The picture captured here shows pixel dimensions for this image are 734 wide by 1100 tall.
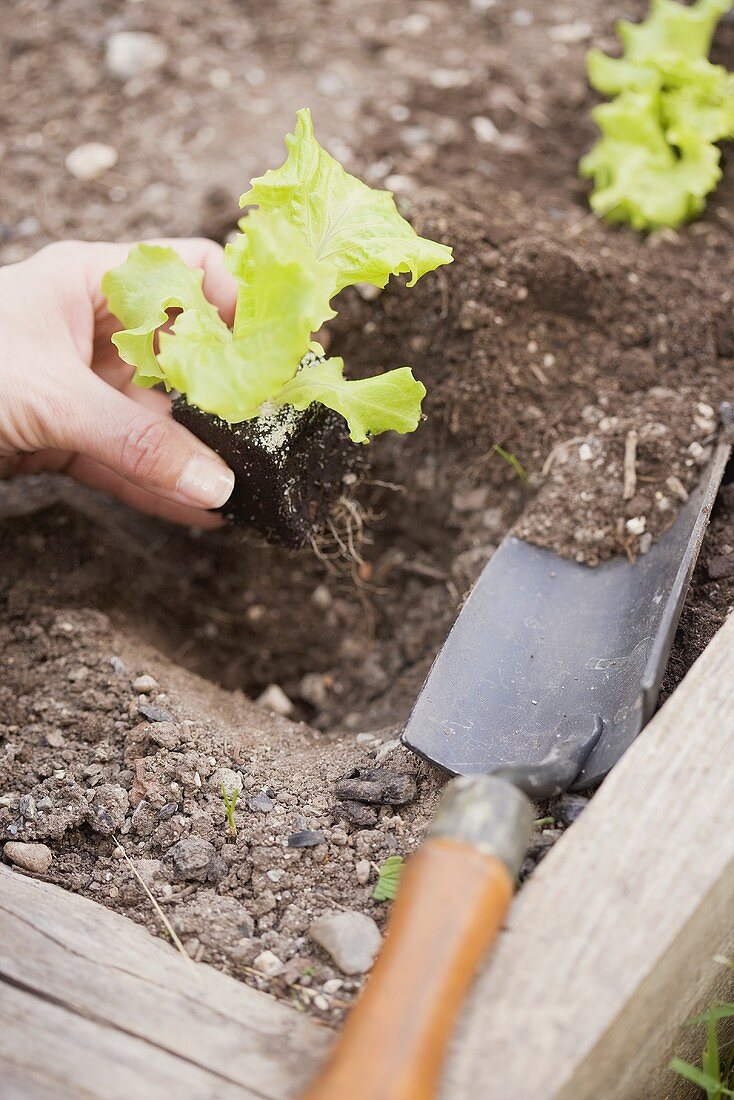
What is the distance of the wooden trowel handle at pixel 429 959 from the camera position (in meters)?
1.03

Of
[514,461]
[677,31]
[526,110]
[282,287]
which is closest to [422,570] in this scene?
[514,461]

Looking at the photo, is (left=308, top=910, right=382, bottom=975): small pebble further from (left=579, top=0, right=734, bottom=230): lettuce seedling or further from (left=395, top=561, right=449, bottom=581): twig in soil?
(left=579, top=0, right=734, bottom=230): lettuce seedling

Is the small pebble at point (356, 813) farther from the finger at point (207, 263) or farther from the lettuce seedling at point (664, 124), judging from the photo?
the lettuce seedling at point (664, 124)

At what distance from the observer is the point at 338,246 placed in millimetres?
1751

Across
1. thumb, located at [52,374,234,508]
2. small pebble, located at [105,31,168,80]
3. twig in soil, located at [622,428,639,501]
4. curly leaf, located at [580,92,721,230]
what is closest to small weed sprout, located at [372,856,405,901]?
thumb, located at [52,374,234,508]

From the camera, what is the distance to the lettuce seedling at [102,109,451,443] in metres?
1.51

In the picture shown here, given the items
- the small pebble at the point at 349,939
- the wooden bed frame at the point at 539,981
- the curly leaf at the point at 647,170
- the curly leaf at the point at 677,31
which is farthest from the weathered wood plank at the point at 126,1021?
the curly leaf at the point at 677,31

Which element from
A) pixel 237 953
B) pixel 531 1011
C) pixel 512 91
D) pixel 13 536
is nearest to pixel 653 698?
pixel 531 1011

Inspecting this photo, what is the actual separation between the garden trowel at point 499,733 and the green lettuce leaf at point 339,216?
65cm

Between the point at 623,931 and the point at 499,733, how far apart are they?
51 centimetres

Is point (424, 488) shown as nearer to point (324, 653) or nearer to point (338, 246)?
point (324, 653)

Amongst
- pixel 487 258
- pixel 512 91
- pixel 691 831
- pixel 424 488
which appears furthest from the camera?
pixel 512 91

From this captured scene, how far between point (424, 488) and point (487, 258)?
590 millimetres

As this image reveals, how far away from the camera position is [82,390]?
185 centimetres
